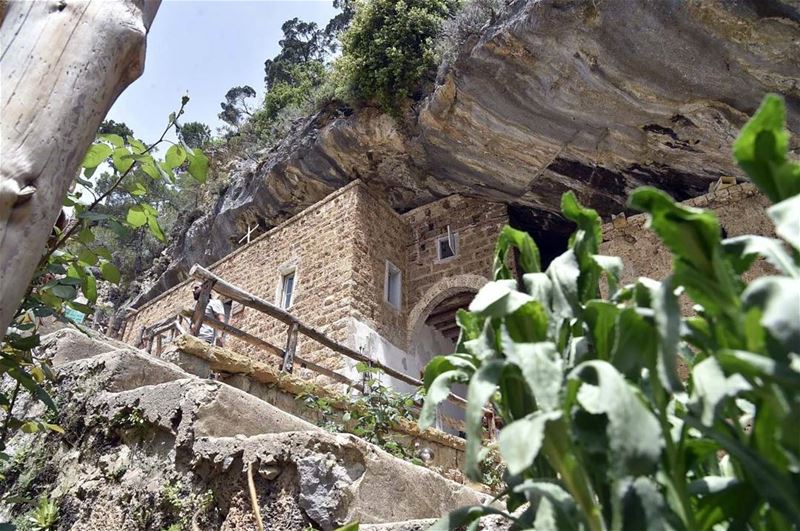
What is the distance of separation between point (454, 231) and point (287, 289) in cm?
303

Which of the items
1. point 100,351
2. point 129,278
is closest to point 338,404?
point 100,351

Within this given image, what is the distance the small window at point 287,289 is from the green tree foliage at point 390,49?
323 centimetres

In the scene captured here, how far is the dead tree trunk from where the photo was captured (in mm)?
1049

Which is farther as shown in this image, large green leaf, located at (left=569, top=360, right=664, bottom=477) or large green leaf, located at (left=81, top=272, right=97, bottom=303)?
large green leaf, located at (left=81, top=272, right=97, bottom=303)

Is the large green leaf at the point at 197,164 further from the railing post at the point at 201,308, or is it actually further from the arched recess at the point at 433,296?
the arched recess at the point at 433,296

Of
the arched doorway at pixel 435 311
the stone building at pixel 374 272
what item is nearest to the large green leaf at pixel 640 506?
the stone building at pixel 374 272

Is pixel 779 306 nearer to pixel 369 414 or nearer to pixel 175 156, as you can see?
pixel 175 156

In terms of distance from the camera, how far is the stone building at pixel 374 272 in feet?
29.4

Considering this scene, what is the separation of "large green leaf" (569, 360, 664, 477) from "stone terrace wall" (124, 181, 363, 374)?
7822 mm

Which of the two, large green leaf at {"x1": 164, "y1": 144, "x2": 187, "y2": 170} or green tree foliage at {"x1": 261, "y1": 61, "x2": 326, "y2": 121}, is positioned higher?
green tree foliage at {"x1": 261, "y1": 61, "x2": 326, "y2": 121}

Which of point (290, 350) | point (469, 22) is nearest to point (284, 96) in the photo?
point (469, 22)

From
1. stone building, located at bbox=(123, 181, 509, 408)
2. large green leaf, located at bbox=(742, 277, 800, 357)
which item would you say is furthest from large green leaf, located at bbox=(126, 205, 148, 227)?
stone building, located at bbox=(123, 181, 509, 408)

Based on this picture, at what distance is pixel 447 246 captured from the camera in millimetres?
10109

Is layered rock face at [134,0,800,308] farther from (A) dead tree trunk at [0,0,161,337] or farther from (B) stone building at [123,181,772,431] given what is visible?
(A) dead tree trunk at [0,0,161,337]
